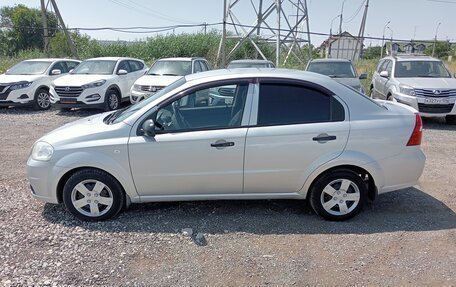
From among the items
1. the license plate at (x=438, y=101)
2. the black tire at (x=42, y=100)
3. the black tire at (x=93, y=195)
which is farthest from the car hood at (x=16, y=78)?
the license plate at (x=438, y=101)

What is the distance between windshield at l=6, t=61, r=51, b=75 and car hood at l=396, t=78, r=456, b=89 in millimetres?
10922

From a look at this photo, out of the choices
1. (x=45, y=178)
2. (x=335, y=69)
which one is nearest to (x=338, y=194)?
(x=45, y=178)

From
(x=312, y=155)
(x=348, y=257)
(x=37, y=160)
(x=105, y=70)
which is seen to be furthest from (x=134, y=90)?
(x=348, y=257)

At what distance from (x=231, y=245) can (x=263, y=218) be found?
66cm

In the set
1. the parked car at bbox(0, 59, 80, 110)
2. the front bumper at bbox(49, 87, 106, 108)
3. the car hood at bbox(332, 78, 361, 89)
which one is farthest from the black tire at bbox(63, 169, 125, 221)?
the parked car at bbox(0, 59, 80, 110)

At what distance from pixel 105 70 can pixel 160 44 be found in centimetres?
2020

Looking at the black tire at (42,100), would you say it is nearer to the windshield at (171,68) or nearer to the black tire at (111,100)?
the black tire at (111,100)

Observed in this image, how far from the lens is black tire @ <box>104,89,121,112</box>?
35.3 ft

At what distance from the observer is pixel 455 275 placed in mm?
3074

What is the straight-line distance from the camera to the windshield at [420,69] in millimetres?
9891

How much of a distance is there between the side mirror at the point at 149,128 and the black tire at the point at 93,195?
2.06 ft

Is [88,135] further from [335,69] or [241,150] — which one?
[335,69]

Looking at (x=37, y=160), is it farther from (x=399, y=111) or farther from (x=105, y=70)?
(x=105, y=70)

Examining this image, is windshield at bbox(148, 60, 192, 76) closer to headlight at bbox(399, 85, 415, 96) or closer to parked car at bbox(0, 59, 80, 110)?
parked car at bbox(0, 59, 80, 110)
